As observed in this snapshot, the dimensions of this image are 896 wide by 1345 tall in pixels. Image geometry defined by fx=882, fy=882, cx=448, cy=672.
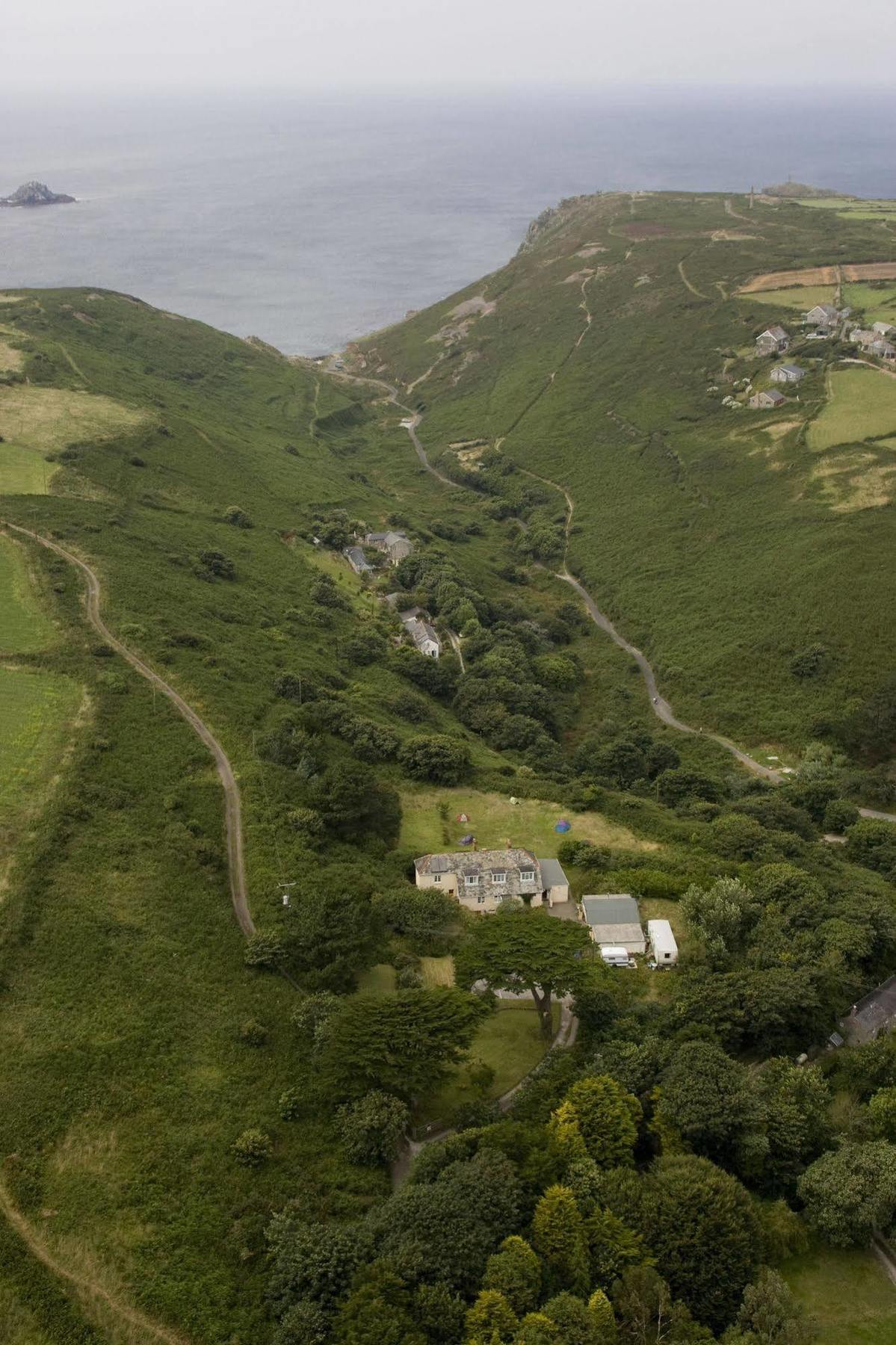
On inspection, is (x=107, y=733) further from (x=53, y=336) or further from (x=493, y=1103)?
(x=53, y=336)

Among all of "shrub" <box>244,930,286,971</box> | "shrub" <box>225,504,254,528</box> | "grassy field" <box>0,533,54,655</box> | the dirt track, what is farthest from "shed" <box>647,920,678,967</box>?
the dirt track

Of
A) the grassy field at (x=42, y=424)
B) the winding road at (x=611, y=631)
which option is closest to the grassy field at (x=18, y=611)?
the grassy field at (x=42, y=424)

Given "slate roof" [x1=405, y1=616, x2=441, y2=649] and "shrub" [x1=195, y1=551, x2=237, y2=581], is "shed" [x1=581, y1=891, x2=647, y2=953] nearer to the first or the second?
"slate roof" [x1=405, y1=616, x2=441, y2=649]

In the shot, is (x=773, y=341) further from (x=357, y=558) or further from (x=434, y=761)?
(x=434, y=761)

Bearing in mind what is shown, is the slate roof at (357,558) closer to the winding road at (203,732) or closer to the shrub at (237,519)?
the shrub at (237,519)

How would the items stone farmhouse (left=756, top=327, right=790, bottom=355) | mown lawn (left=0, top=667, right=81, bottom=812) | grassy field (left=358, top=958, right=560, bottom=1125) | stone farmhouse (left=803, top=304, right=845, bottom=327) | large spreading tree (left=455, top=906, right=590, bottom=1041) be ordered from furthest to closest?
stone farmhouse (left=803, top=304, right=845, bottom=327) → stone farmhouse (left=756, top=327, right=790, bottom=355) → mown lawn (left=0, top=667, right=81, bottom=812) → large spreading tree (left=455, top=906, right=590, bottom=1041) → grassy field (left=358, top=958, right=560, bottom=1125)

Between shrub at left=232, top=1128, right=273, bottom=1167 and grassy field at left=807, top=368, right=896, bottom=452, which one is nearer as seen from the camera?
shrub at left=232, top=1128, right=273, bottom=1167
